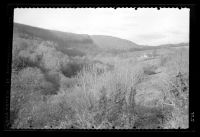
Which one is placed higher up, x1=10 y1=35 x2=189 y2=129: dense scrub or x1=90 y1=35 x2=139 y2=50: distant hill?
x1=90 y1=35 x2=139 y2=50: distant hill

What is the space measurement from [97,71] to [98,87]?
0.16 meters

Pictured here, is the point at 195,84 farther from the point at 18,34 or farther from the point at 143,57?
the point at 18,34

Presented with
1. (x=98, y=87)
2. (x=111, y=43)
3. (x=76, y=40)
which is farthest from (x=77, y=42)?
(x=98, y=87)

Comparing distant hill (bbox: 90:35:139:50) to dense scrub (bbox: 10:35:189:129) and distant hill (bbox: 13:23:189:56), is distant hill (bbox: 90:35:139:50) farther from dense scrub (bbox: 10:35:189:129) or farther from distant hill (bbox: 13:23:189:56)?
dense scrub (bbox: 10:35:189:129)

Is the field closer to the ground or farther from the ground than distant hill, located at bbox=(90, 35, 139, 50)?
closer to the ground

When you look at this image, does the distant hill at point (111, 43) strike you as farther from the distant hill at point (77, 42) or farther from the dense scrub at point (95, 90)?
the dense scrub at point (95, 90)

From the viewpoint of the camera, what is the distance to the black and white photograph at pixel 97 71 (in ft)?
7.44

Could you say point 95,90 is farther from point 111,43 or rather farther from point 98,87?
point 111,43

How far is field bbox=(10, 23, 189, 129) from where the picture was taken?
224 centimetres

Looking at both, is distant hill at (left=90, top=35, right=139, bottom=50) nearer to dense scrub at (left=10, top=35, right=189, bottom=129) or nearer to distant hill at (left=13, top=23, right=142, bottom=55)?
distant hill at (left=13, top=23, right=142, bottom=55)

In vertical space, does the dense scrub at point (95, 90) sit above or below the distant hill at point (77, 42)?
below

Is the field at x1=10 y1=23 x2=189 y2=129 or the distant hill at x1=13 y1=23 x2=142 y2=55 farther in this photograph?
the distant hill at x1=13 y1=23 x2=142 y2=55

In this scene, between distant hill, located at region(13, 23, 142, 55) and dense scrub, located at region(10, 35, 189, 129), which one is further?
distant hill, located at region(13, 23, 142, 55)

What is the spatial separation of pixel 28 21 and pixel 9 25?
650 mm
